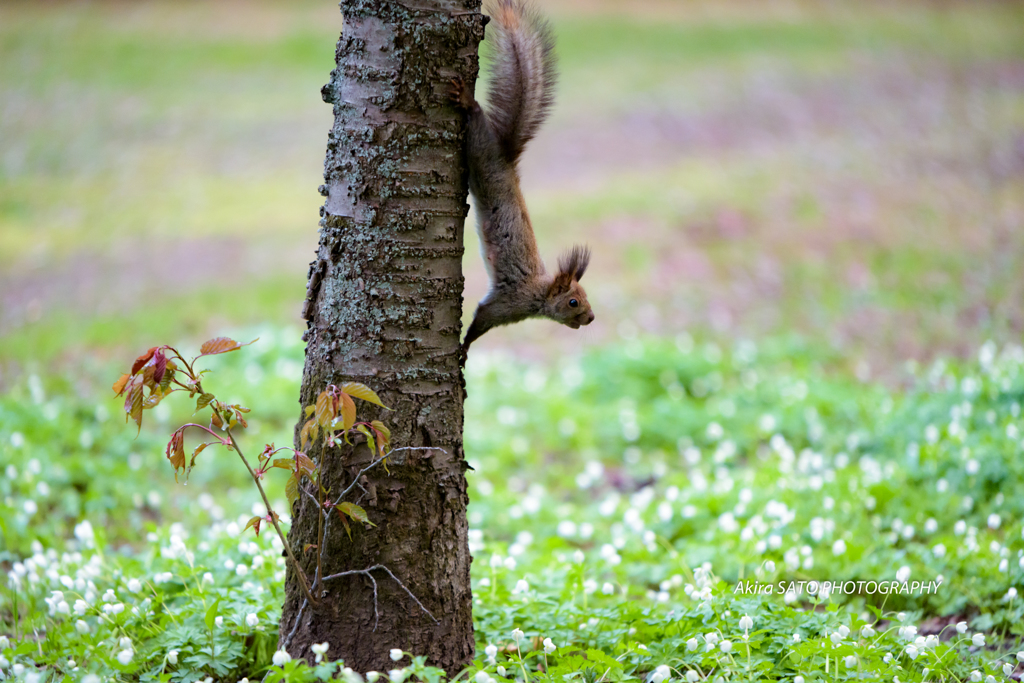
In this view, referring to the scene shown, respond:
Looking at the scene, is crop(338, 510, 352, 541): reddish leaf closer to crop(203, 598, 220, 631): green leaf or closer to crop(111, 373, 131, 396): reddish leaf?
crop(203, 598, 220, 631): green leaf

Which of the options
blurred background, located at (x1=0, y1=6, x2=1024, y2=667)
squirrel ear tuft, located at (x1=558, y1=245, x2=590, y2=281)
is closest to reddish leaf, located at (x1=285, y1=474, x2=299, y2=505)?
blurred background, located at (x1=0, y1=6, x2=1024, y2=667)

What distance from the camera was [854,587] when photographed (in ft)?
10.4

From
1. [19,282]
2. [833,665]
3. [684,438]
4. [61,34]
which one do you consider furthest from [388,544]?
[61,34]

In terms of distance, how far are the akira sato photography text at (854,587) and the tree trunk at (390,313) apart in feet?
4.21

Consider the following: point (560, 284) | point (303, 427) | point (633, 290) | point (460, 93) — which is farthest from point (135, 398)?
point (633, 290)

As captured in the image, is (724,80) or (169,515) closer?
(169,515)

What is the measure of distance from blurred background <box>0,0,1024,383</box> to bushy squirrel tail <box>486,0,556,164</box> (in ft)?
14.6

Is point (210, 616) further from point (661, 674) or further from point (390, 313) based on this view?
point (661, 674)

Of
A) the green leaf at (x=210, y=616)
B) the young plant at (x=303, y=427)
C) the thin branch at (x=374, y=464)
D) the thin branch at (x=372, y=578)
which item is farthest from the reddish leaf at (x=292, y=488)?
the green leaf at (x=210, y=616)

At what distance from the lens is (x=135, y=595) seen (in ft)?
8.98

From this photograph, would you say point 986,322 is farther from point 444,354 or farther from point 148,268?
point 148,268

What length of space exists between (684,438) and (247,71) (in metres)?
10.9

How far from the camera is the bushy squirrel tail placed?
8.55 ft

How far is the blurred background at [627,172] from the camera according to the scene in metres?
7.57
